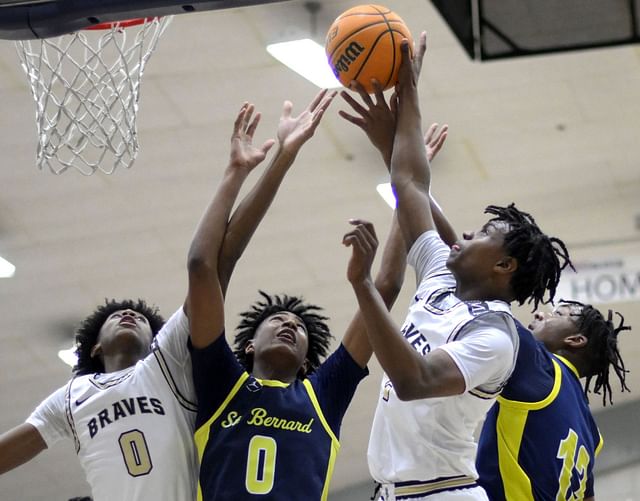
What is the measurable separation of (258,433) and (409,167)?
995 mm

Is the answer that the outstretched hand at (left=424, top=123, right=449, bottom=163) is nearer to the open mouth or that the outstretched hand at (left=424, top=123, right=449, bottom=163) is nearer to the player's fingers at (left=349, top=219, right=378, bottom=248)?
the open mouth

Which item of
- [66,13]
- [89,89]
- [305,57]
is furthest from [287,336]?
[305,57]

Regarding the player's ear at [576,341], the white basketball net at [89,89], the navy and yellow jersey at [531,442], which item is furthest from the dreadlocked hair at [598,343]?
the white basketball net at [89,89]

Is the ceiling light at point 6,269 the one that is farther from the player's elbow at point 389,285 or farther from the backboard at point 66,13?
the player's elbow at point 389,285

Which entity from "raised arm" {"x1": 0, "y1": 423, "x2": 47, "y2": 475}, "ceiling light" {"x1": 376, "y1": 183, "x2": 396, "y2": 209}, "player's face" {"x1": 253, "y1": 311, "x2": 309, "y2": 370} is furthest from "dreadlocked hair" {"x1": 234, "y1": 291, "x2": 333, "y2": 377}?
"ceiling light" {"x1": 376, "y1": 183, "x2": 396, "y2": 209}

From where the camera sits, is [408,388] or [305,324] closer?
[408,388]

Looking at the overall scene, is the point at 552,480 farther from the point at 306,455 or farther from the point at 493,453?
the point at 306,455

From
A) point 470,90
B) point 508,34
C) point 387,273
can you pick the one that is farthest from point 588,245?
point 387,273

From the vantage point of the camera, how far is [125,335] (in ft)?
16.1

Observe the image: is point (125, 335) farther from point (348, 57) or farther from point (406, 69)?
point (406, 69)

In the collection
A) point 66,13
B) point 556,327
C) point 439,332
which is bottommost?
point 439,332

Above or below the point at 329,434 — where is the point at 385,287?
above

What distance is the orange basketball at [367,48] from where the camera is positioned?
14.2ft

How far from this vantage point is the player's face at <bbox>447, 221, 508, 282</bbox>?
4133mm
